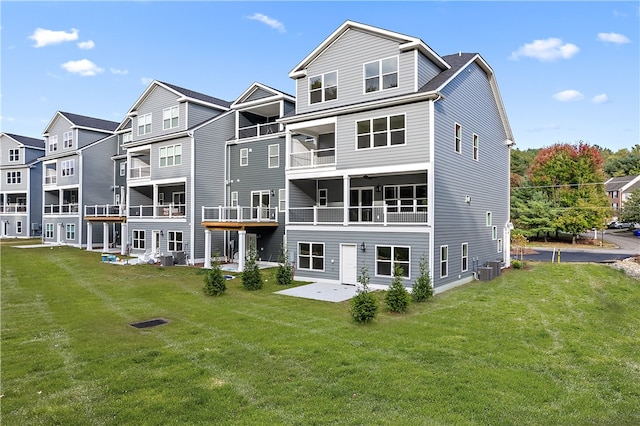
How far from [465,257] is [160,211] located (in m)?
21.8

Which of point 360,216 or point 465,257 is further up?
point 360,216

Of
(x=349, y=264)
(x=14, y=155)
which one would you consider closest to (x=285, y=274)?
(x=349, y=264)

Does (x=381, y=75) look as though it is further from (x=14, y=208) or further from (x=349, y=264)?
(x=14, y=208)

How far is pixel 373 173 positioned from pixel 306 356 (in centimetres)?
1118

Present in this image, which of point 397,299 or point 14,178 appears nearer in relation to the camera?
point 397,299

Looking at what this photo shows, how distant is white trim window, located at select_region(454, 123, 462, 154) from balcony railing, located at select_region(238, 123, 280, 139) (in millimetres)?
11833

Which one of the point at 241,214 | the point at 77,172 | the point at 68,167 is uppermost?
the point at 68,167

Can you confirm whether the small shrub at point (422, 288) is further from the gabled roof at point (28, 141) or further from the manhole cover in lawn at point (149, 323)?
the gabled roof at point (28, 141)

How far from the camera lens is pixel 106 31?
60.1 ft

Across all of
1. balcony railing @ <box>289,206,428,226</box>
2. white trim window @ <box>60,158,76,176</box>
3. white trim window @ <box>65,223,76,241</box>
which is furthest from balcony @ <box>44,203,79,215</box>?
balcony railing @ <box>289,206,428,226</box>

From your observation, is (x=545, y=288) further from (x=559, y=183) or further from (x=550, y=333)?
(x=559, y=183)

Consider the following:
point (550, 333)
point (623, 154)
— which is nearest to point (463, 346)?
point (550, 333)

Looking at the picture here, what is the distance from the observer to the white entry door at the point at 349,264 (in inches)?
738

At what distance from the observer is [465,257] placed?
1998cm
